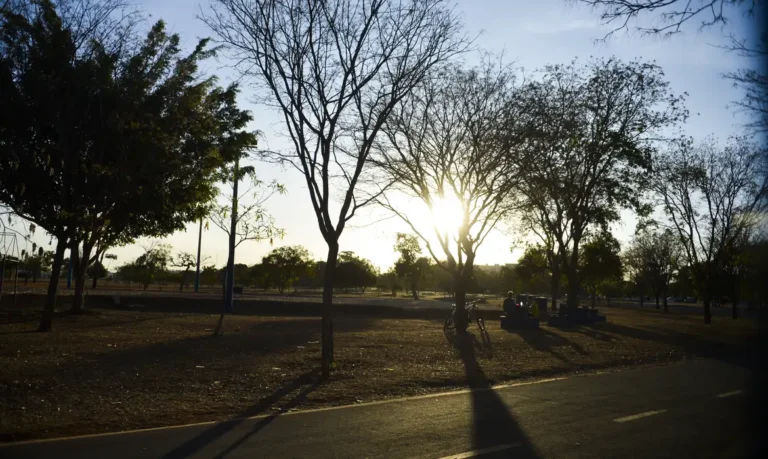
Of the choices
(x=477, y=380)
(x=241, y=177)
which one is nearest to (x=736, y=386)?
(x=477, y=380)

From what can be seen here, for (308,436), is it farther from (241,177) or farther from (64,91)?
(241,177)

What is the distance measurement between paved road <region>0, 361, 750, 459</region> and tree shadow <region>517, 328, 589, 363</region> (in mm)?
6324

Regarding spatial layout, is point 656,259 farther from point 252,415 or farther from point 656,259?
point 252,415

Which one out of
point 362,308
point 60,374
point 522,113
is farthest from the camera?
point 362,308

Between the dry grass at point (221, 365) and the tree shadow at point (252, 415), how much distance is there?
48 millimetres

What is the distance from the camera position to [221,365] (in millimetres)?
12688

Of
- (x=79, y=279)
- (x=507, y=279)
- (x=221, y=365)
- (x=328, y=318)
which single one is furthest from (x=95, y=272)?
(x=507, y=279)

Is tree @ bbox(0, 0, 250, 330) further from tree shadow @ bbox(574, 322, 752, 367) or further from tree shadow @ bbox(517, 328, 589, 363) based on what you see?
tree shadow @ bbox(574, 322, 752, 367)

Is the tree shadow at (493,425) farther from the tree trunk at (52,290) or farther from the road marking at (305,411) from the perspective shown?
the tree trunk at (52,290)

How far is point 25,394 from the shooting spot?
29.5 feet

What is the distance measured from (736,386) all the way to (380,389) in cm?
696

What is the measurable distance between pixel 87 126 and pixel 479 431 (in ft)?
47.5

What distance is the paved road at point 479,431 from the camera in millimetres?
6777

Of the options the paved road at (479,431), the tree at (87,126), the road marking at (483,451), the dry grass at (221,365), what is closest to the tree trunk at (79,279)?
the dry grass at (221,365)
